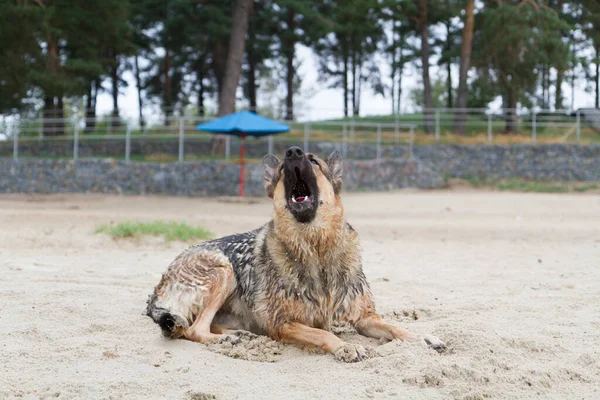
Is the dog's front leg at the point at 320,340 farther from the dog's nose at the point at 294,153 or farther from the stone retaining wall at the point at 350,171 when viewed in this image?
the stone retaining wall at the point at 350,171

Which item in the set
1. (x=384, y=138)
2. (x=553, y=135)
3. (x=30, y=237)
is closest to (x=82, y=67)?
(x=384, y=138)

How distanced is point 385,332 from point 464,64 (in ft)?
92.2

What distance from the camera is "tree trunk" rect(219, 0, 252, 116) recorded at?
2797cm

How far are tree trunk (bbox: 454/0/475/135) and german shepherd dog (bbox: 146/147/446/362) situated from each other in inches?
1085

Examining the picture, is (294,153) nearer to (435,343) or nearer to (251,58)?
(435,343)

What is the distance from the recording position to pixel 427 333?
200 inches

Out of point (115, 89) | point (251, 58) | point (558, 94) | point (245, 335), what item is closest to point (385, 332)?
point (245, 335)

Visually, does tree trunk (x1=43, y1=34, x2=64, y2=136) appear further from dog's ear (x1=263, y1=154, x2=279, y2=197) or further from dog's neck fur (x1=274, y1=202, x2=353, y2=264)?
dog's neck fur (x1=274, y1=202, x2=353, y2=264)

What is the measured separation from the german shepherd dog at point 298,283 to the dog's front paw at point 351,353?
0.04 metres

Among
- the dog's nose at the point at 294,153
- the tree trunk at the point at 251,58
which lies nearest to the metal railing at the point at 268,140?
the tree trunk at the point at 251,58

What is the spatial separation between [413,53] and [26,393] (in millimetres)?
41958

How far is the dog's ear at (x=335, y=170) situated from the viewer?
519 centimetres

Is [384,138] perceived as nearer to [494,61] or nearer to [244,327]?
[494,61]

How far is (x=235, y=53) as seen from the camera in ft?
92.3
